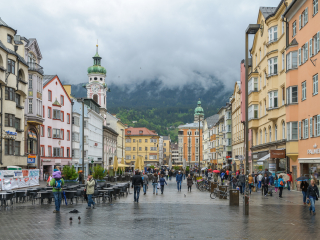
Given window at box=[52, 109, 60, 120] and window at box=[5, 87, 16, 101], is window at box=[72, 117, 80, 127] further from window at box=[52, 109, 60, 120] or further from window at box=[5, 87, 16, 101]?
window at box=[5, 87, 16, 101]

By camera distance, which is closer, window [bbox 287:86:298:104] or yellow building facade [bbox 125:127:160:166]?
window [bbox 287:86:298:104]

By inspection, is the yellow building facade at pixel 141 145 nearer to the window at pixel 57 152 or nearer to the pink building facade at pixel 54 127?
the pink building facade at pixel 54 127

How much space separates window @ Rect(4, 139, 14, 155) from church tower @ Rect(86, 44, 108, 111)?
72.6 m

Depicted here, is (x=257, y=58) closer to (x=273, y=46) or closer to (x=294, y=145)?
(x=273, y=46)

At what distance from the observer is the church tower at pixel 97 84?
12350 cm

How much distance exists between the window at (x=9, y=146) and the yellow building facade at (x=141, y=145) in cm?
11163

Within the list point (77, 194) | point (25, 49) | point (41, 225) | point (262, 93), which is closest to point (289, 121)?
point (262, 93)

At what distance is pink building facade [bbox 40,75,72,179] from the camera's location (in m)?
64.4

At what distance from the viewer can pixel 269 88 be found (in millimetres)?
43906

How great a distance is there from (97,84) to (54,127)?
59.0 metres

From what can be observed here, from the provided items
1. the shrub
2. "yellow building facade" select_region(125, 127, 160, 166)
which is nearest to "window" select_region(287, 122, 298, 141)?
the shrub

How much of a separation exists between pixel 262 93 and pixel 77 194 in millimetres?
28995

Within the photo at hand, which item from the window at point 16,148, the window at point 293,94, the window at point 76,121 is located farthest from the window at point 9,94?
the window at point 76,121

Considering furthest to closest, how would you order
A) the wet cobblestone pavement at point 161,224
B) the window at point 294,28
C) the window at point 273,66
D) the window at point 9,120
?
the window at point 9,120 < the window at point 273,66 < the window at point 294,28 < the wet cobblestone pavement at point 161,224
